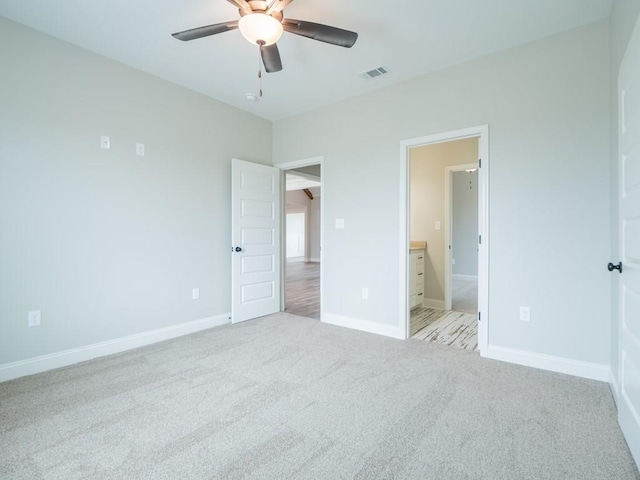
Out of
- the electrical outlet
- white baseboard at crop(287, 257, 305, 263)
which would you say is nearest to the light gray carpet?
the electrical outlet

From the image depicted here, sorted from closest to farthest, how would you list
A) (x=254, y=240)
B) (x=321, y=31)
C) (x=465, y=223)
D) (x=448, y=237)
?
(x=321, y=31) → (x=254, y=240) → (x=448, y=237) → (x=465, y=223)

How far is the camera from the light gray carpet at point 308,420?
1.50 meters

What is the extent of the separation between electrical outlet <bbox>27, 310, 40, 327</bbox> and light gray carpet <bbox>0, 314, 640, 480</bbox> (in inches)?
16.2

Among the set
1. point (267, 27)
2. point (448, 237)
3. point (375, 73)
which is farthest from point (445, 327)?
point (267, 27)

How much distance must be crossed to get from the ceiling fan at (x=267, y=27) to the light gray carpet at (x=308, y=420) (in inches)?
93.3

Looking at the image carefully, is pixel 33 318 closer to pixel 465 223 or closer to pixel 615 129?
pixel 615 129

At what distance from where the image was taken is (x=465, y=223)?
751 centimetres

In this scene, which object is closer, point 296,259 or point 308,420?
point 308,420

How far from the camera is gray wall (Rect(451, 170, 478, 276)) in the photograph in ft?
24.2

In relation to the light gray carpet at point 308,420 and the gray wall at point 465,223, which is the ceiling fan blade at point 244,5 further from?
the gray wall at point 465,223

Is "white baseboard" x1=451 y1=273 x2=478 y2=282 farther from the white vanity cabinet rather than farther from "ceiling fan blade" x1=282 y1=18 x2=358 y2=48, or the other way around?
"ceiling fan blade" x1=282 y1=18 x2=358 y2=48

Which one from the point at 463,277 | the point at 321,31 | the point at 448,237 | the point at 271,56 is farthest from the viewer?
the point at 463,277

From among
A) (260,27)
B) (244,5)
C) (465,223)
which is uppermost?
(244,5)

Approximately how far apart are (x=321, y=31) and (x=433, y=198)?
346 cm
